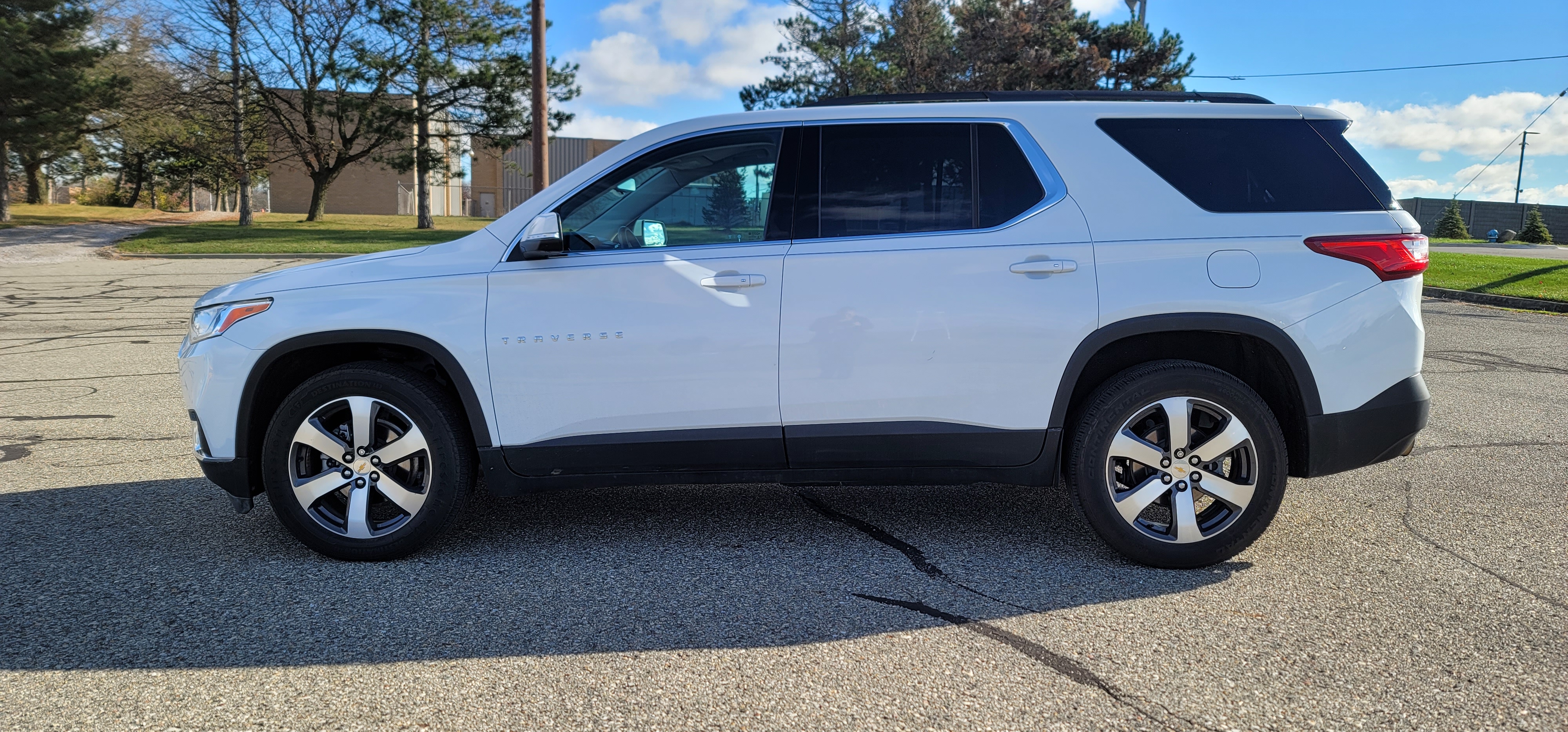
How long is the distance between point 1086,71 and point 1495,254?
51.9ft

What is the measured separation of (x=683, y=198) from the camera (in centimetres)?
412

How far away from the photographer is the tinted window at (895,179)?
13.2 feet

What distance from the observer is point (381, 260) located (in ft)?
13.6

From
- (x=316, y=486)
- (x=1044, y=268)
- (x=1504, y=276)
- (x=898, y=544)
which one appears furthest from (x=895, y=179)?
(x=1504, y=276)

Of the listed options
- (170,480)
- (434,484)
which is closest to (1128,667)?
(434,484)

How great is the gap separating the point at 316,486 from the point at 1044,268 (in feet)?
9.68

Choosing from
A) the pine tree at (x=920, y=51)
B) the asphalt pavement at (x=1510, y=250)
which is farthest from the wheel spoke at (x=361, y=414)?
the pine tree at (x=920, y=51)

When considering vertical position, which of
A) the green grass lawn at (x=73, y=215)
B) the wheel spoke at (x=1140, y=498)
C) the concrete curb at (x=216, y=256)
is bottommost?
the wheel spoke at (x=1140, y=498)

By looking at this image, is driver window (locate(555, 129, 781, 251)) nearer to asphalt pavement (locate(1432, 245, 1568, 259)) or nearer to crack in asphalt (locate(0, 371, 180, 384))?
crack in asphalt (locate(0, 371, 180, 384))

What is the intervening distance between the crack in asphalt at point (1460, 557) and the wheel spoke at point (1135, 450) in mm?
1342

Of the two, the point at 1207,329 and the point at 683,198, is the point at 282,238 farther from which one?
the point at 1207,329

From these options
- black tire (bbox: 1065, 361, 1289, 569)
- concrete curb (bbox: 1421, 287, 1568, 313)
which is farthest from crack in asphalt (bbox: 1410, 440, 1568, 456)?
concrete curb (bbox: 1421, 287, 1568, 313)

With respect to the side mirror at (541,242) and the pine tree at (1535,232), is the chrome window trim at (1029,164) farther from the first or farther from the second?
the pine tree at (1535,232)

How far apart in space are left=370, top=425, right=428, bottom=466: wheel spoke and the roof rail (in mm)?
2063
